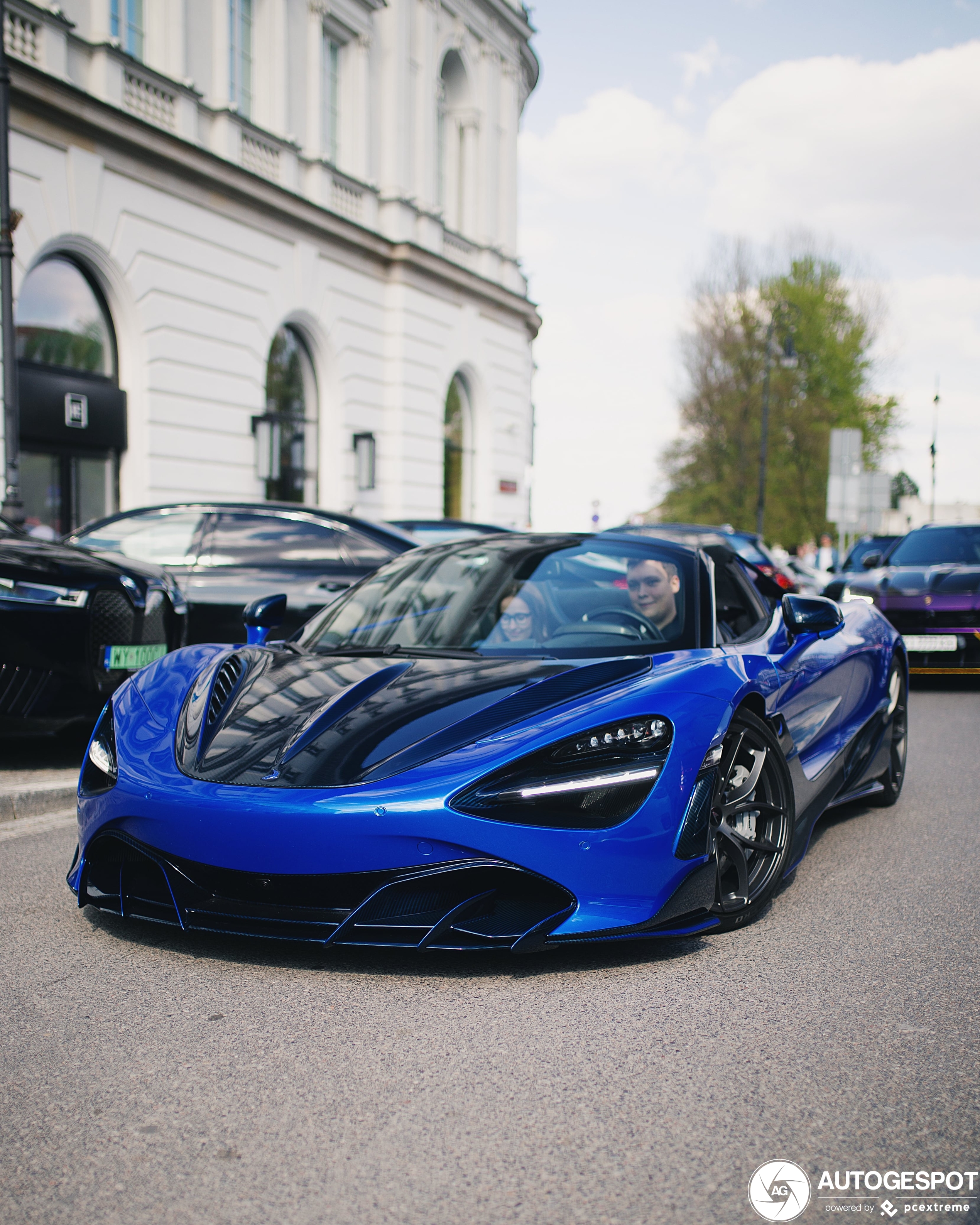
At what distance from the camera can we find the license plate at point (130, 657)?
19.6 feet

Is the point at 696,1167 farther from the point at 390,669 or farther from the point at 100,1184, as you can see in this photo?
the point at 390,669

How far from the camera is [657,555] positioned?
4.29 m

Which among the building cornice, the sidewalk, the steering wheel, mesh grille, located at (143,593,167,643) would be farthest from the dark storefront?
the steering wheel

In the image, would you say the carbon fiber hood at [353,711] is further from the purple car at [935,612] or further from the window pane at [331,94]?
the window pane at [331,94]

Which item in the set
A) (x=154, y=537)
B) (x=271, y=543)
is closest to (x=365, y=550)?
(x=271, y=543)

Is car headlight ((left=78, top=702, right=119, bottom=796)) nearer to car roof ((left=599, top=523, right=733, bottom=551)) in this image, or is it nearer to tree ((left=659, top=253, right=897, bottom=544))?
car roof ((left=599, top=523, right=733, bottom=551))

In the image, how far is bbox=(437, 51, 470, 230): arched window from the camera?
81.0 ft

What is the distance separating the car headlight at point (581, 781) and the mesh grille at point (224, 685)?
989 mm

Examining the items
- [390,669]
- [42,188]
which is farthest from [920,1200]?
[42,188]

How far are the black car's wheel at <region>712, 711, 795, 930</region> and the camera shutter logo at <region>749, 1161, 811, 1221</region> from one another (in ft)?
3.72

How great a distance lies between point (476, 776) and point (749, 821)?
3.59 ft

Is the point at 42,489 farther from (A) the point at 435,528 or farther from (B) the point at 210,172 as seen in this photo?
(A) the point at 435,528

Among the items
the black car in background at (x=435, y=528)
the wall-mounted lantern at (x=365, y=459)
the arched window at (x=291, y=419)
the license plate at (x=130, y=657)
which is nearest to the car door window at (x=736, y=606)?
the license plate at (x=130, y=657)

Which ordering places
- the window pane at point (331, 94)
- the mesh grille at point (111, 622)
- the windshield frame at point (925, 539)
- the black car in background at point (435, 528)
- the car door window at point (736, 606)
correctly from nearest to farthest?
1. the car door window at point (736, 606)
2. the mesh grille at point (111, 622)
3. the windshield frame at point (925, 539)
4. the black car in background at point (435, 528)
5. the window pane at point (331, 94)
